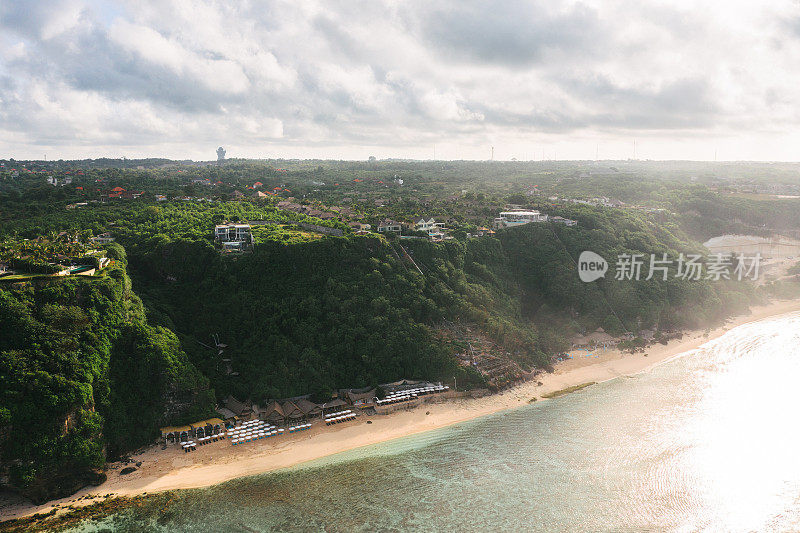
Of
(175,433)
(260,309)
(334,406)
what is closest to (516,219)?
(260,309)

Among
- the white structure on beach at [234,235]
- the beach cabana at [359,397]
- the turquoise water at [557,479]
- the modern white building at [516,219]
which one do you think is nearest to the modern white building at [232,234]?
the white structure on beach at [234,235]

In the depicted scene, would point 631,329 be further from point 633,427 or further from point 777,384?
point 633,427

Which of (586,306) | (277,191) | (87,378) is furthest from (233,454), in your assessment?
(277,191)

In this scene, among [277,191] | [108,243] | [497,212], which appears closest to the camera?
[108,243]

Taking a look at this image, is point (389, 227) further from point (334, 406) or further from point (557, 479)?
point (557, 479)

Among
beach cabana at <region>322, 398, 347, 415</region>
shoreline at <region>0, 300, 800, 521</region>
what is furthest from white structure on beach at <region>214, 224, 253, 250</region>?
shoreline at <region>0, 300, 800, 521</region>

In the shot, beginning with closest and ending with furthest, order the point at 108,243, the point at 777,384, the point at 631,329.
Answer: the point at 777,384 < the point at 108,243 < the point at 631,329

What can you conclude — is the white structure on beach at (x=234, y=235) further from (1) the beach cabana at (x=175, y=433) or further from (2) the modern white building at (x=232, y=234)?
(1) the beach cabana at (x=175, y=433)
